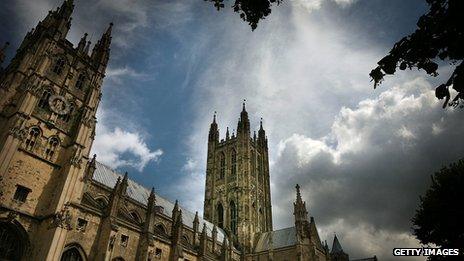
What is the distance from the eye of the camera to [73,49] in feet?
109

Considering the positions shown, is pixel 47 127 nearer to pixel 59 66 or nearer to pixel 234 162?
pixel 59 66

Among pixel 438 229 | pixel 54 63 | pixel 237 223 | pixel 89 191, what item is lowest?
pixel 438 229

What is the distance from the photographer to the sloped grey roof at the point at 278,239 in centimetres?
4828

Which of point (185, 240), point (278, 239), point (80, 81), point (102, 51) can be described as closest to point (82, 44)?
point (102, 51)

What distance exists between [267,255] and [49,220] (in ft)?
105

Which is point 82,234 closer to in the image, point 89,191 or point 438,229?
point 89,191

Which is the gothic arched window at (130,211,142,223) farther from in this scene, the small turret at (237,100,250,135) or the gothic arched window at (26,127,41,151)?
the small turret at (237,100,250,135)

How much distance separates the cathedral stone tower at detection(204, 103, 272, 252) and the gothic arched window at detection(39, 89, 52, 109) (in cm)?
3270

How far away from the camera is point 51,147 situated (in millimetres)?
26266

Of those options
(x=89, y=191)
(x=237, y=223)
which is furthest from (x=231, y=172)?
(x=89, y=191)

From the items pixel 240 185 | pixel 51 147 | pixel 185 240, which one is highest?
pixel 240 185

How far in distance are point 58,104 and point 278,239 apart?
37.0m

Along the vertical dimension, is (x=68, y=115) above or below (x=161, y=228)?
above

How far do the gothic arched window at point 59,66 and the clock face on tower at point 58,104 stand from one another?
305cm
